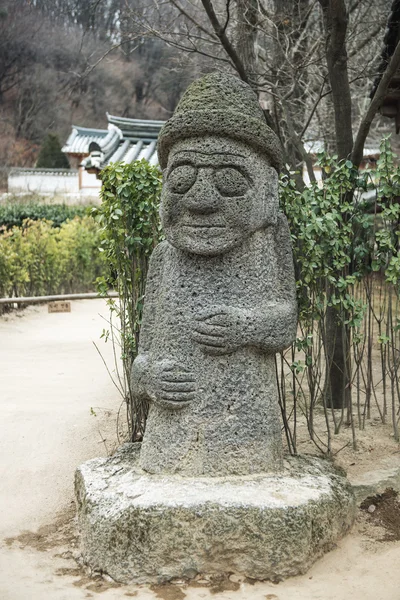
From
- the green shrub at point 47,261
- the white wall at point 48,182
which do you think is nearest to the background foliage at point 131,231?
the green shrub at point 47,261

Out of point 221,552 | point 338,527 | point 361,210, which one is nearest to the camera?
point 221,552

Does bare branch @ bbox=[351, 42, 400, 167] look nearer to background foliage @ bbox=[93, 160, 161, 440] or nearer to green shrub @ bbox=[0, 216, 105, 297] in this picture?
background foliage @ bbox=[93, 160, 161, 440]

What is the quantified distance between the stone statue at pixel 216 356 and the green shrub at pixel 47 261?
735 cm

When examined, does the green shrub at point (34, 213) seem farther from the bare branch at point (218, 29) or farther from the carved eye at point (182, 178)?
the carved eye at point (182, 178)

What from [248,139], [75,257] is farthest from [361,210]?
[75,257]

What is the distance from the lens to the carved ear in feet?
10.5

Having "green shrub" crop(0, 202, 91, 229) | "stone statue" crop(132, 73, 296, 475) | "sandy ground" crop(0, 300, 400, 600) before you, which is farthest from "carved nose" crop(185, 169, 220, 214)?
"green shrub" crop(0, 202, 91, 229)

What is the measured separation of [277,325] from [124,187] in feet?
4.66

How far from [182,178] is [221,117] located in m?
0.34

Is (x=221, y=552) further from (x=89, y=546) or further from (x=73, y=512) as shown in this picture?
(x=73, y=512)

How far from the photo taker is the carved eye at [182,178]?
321 centimetres

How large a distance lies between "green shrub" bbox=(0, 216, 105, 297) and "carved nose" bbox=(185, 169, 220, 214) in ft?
24.4

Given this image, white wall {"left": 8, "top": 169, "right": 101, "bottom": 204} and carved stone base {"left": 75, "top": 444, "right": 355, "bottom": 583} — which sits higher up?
white wall {"left": 8, "top": 169, "right": 101, "bottom": 204}

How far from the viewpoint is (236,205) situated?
3158 millimetres
